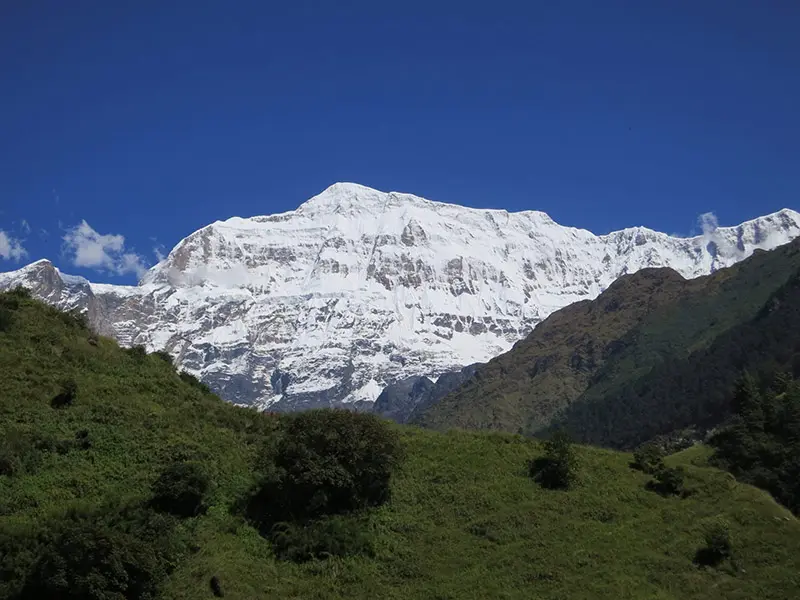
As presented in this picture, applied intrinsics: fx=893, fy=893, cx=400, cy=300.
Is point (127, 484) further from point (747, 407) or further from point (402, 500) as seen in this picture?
point (747, 407)

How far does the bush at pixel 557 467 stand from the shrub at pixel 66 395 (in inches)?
1313

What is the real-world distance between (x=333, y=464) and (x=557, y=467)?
15633 mm

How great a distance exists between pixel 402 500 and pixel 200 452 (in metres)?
14.2

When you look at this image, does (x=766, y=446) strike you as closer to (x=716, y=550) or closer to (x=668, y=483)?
(x=668, y=483)

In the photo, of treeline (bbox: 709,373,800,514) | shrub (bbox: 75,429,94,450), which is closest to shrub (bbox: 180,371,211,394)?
shrub (bbox: 75,429,94,450)

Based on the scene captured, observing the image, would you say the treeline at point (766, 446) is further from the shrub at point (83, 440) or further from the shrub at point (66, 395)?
the shrub at point (66, 395)

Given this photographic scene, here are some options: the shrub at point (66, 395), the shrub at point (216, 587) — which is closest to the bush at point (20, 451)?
the shrub at point (66, 395)

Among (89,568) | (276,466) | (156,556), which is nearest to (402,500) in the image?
(276,466)

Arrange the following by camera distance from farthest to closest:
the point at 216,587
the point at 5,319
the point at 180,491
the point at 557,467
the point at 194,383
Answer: the point at 194,383 < the point at 5,319 < the point at 557,467 < the point at 180,491 < the point at 216,587

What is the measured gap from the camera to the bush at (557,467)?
59.8 metres

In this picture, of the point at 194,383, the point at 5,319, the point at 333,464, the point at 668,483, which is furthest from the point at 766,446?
the point at 5,319

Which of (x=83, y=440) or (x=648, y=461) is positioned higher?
(x=648, y=461)

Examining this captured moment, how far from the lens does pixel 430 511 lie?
56.2 metres

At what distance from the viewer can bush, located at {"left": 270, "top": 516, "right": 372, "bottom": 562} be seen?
167 ft
